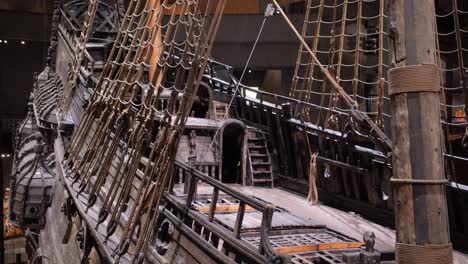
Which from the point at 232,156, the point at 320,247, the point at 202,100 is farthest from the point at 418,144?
the point at 202,100

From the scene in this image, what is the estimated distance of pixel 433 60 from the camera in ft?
5.00

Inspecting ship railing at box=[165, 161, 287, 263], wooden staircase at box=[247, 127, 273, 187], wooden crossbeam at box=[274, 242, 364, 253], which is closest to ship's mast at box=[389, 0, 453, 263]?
ship railing at box=[165, 161, 287, 263]

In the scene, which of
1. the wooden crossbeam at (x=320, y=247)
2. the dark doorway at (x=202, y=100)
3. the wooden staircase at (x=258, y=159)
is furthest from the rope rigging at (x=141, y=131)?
the dark doorway at (x=202, y=100)

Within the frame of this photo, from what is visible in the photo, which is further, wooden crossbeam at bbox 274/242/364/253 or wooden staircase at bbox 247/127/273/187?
wooden staircase at bbox 247/127/273/187

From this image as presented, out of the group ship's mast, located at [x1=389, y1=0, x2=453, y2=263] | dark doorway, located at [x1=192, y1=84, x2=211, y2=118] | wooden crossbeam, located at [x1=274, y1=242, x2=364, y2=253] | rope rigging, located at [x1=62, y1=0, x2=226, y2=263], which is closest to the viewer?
ship's mast, located at [x1=389, y1=0, x2=453, y2=263]

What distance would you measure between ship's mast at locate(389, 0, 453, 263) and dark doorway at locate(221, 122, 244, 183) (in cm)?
345

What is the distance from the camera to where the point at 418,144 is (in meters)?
A: 1.49

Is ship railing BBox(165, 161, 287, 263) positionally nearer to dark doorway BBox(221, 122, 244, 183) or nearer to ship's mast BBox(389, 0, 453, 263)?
ship's mast BBox(389, 0, 453, 263)

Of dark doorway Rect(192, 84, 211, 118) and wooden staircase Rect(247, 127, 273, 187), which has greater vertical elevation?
dark doorway Rect(192, 84, 211, 118)

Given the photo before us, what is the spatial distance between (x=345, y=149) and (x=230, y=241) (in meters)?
2.19

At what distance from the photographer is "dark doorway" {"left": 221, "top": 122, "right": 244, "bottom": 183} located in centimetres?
498

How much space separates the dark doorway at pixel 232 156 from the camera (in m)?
4.98

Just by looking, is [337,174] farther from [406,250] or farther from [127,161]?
[406,250]

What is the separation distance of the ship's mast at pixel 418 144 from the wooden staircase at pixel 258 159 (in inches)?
130
